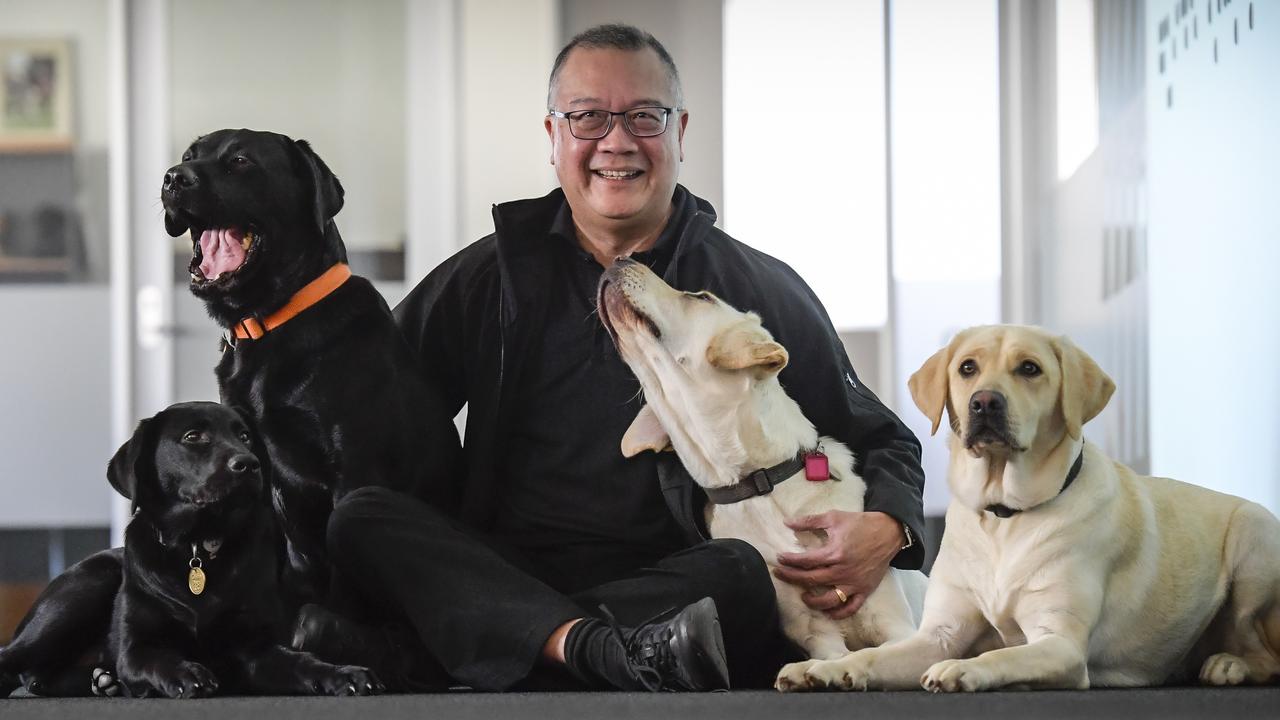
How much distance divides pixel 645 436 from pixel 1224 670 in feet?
3.27

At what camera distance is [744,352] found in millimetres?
2236

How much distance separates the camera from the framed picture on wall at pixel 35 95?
4609 mm

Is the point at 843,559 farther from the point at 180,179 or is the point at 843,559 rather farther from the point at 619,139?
the point at 180,179

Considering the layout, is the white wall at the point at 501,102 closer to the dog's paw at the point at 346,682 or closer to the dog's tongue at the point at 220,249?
the dog's tongue at the point at 220,249

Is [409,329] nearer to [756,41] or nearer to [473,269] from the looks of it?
[473,269]

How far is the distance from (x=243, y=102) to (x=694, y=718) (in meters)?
3.48

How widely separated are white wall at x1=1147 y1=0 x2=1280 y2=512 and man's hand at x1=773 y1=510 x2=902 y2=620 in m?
1.40

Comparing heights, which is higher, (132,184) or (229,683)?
(132,184)

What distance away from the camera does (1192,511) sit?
204cm

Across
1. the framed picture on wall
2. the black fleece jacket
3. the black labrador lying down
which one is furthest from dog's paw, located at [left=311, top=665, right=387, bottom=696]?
the framed picture on wall

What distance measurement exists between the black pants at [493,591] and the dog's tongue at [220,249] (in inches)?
17.8

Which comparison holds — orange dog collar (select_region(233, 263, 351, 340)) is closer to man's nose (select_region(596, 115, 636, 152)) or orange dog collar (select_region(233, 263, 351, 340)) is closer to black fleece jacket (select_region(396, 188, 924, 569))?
black fleece jacket (select_region(396, 188, 924, 569))

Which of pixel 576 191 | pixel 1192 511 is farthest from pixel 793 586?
pixel 576 191

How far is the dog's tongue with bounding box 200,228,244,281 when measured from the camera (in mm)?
2268
